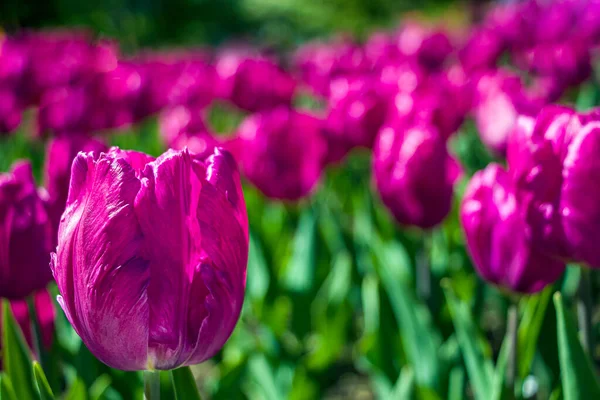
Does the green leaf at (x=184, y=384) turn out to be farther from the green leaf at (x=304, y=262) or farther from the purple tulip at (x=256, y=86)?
the purple tulip at (x=256, y=86)

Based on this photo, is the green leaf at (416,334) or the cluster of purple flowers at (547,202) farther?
the green leaf at (416,334)

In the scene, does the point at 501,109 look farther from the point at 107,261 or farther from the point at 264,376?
the point at 107,261

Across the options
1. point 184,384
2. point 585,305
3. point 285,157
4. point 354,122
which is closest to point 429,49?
point 354,122

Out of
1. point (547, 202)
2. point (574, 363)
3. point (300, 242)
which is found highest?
point (547, 202)

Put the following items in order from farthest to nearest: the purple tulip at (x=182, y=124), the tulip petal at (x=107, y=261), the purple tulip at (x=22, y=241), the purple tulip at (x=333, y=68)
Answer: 1. the purple tulip at (x=333, y=68)
2. the purple tulip at (x=182, y=124)
3. the purple tulip at (x=22, y=241)
4. the tulip petal at (x=107, y=261)

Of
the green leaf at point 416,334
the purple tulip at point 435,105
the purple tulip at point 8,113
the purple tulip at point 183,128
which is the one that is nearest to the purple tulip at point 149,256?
the green leaf at point 416,334

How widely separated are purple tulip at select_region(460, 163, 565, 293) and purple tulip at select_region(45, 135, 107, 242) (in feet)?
1.86

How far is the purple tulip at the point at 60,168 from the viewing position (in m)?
0.94

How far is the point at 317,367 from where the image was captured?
1395mm

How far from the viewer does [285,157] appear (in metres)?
1.63

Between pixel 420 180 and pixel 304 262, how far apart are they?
0.45 m

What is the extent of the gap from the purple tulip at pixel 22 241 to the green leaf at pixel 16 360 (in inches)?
2.4

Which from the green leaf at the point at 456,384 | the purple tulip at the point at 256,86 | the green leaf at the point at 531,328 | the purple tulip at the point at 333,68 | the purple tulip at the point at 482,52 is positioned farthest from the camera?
the purple tulip at the point at 333,68

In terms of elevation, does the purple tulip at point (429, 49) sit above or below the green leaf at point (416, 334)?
below
